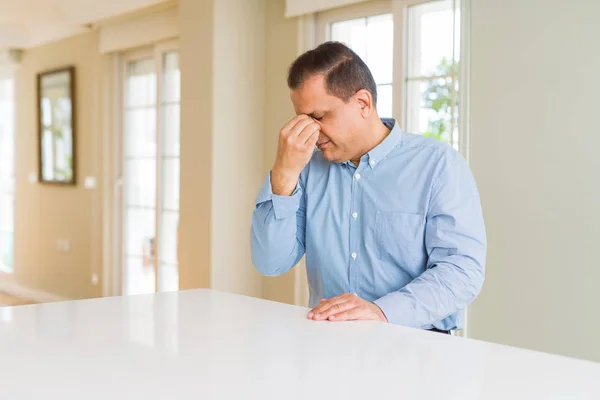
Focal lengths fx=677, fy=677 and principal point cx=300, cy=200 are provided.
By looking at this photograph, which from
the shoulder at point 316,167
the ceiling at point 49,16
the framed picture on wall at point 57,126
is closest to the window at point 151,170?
the ceiling at point 49,16

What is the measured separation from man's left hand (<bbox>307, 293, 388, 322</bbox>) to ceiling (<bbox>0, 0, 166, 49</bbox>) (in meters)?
3.52

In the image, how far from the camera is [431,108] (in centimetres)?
332

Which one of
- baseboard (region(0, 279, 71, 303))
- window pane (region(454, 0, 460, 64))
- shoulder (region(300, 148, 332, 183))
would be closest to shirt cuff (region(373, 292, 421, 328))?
shoulder (region(300, 148, 332, 183))

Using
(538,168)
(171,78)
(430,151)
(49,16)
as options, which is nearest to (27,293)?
(49,16)

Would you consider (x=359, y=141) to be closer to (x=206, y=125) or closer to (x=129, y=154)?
(x=206, y=125)

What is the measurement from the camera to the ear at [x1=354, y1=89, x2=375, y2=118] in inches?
72.5

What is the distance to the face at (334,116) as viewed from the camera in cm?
179

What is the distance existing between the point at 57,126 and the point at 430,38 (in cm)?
393

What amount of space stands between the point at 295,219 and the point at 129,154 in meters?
3.88

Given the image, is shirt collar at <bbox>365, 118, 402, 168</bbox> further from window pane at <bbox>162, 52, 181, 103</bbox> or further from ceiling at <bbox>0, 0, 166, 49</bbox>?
window pane at <bbox>162, 52, 181, 103</bbox>

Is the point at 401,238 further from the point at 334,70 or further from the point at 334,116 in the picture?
the point at 334,70

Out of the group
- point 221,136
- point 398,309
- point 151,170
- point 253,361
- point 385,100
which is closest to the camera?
point 253,361

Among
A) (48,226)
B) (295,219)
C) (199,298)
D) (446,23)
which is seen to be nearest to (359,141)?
(295,219)

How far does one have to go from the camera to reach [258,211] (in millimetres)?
1835
